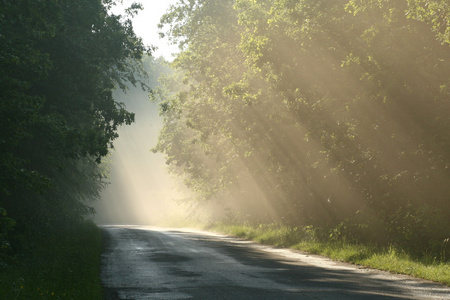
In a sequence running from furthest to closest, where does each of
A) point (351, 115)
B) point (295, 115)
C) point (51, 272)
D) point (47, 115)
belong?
point (295, 115) < point (351, 115) < point (47, 115) < point (51, 272)

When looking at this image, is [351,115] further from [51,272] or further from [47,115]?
[51,272]

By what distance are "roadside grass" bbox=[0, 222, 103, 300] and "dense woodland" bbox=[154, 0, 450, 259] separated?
9.18 m

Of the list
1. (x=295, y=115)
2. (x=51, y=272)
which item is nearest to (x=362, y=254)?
(x=295, y=115)

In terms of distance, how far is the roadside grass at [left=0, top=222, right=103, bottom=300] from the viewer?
8.88 meters

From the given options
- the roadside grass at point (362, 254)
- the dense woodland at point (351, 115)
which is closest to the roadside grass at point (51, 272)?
the roadside grass at point (362, 254)

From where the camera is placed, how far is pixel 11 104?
13.2 metres

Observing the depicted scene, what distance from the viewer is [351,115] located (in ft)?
58.4

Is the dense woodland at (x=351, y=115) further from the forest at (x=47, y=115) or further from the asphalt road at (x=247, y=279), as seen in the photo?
the forest at (x=47, y=115)

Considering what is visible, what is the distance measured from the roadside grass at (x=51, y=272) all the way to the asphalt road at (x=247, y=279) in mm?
468

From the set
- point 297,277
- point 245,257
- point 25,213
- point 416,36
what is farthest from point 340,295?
point 25,213

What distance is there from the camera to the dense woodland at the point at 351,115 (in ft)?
47.9

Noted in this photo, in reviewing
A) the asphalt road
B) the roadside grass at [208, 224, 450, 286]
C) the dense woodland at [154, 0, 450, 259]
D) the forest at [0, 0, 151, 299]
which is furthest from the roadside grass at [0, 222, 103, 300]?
the dense woodland at [154, 0, 450, 259]

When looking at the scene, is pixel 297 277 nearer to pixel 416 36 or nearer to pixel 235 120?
pixel 416 36

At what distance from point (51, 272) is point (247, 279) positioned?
4360 millimetres
